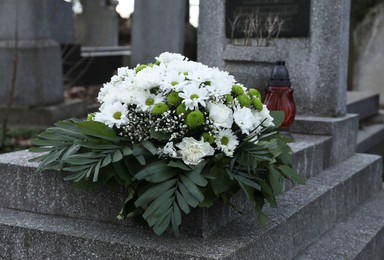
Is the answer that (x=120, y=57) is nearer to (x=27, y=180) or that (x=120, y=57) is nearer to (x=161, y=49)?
(x=161, y=49)

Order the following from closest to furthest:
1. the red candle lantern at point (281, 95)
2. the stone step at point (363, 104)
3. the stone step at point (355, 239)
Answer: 1. the stone step at point (355, 239)
2. the red candle lantern at point (281, 95)
3. the stone step at point (363, 104)

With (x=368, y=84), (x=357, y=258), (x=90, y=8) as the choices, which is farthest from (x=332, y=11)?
(x=90, y=8)

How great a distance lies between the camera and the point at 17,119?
745cm

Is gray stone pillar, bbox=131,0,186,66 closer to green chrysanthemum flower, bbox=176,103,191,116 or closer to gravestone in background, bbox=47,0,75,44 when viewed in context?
gravestone in background, bbox=47,0,75,44

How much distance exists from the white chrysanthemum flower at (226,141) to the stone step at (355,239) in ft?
2.83

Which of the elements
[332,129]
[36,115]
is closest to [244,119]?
[332,129]

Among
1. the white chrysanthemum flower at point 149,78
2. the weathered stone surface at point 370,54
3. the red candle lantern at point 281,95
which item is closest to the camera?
the white chrysanthemum flower at point 149,78

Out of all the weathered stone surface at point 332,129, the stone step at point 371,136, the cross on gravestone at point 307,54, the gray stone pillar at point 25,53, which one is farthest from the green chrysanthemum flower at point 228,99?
the gray stone pillar at point 25,53

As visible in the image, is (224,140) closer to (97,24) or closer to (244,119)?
(244,119)

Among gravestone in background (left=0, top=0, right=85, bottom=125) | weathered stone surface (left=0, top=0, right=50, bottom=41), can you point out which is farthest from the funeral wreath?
weathered stone surface (left=0, top=0, right=50, bottom=41)

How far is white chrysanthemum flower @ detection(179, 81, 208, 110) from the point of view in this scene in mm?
2750

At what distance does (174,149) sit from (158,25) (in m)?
6.57

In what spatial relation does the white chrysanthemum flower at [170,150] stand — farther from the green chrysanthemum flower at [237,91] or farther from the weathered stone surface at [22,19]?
the weathered stone surface at [22,19]

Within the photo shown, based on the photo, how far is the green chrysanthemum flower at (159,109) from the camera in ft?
9.05
